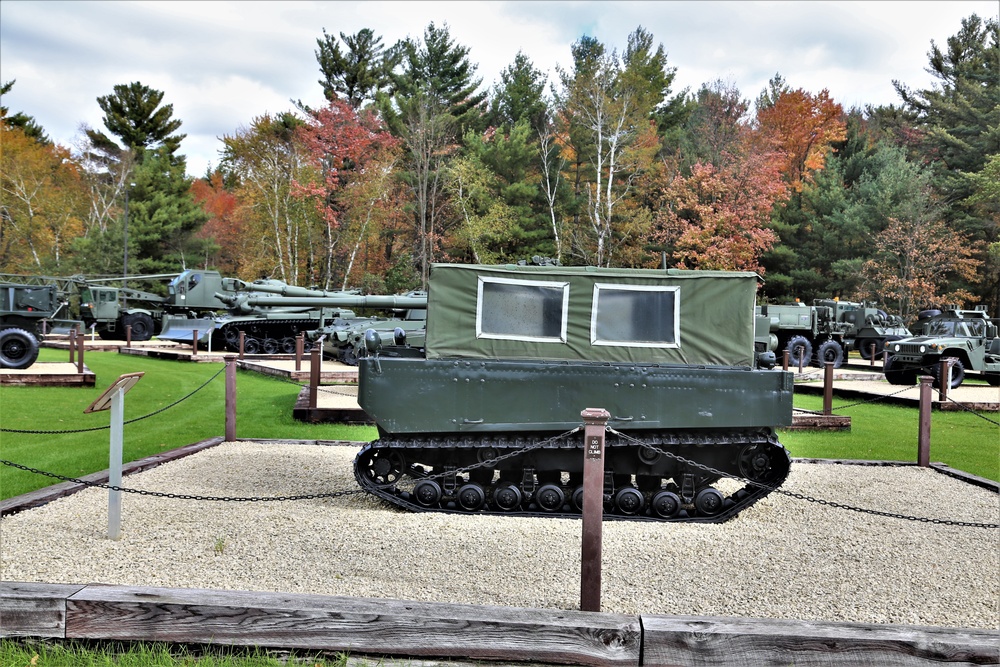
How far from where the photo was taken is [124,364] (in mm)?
19188

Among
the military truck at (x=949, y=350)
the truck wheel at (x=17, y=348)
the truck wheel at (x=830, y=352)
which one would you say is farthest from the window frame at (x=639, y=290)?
the truck wheel at (x=830, y=352)

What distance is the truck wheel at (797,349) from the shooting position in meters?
24.1

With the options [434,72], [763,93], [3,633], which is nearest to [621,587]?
[3,633]

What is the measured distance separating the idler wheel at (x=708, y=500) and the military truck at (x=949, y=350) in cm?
1316

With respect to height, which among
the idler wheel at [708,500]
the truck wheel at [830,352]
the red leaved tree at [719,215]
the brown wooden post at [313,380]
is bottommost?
the idler wheel at [708,500]

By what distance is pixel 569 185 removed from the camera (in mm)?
34562

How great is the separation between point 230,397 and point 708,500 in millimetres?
6098

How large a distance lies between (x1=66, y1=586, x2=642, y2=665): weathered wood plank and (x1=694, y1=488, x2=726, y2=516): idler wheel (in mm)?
3073

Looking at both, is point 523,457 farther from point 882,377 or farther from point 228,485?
point 882,377

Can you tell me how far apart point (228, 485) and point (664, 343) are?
4.40 meters

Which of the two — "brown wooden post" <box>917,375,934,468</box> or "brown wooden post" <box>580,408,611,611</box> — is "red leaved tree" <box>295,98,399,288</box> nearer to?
"brown wooden post" <box>917,375,934,468</box>

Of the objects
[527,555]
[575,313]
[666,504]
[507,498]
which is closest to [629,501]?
[666,504]

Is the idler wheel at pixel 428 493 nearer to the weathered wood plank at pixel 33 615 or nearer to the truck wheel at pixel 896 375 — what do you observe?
the weathered wood plank at pixel 33 615

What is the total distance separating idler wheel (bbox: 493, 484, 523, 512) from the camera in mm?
6723
